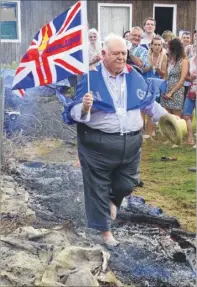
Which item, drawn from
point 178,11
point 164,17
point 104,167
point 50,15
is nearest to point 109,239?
point 104,167

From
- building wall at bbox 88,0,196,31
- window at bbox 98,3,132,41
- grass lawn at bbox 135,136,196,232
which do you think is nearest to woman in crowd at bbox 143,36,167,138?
grass lawn at bbox 135,136,196,232

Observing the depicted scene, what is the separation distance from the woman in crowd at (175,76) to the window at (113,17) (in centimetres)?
1180

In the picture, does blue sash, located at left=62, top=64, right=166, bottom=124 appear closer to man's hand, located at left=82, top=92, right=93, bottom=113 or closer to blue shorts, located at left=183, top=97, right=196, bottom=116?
man's hand, located at left=82, top=92, right=93, bottom=113

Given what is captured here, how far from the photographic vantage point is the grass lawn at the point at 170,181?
23.3 feet

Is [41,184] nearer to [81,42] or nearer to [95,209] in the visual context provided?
[95,209]

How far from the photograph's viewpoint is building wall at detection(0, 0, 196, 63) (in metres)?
20.0

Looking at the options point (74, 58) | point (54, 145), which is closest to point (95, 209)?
point (74, 58)

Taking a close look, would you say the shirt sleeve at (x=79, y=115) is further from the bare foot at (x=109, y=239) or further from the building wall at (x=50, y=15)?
the building wall at (x=50, y=15)

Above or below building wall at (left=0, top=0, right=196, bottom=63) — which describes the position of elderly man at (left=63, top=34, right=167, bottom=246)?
below

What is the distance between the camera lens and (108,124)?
548 cm

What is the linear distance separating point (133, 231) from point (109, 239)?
0.42m

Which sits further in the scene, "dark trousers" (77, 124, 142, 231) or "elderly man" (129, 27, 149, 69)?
"elderly man" (129, 27, 149, 69)

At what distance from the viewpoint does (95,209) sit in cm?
575

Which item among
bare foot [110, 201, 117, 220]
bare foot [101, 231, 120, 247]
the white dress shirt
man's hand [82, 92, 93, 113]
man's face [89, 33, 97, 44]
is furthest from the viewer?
man's face [89, 33, 97, 44]
